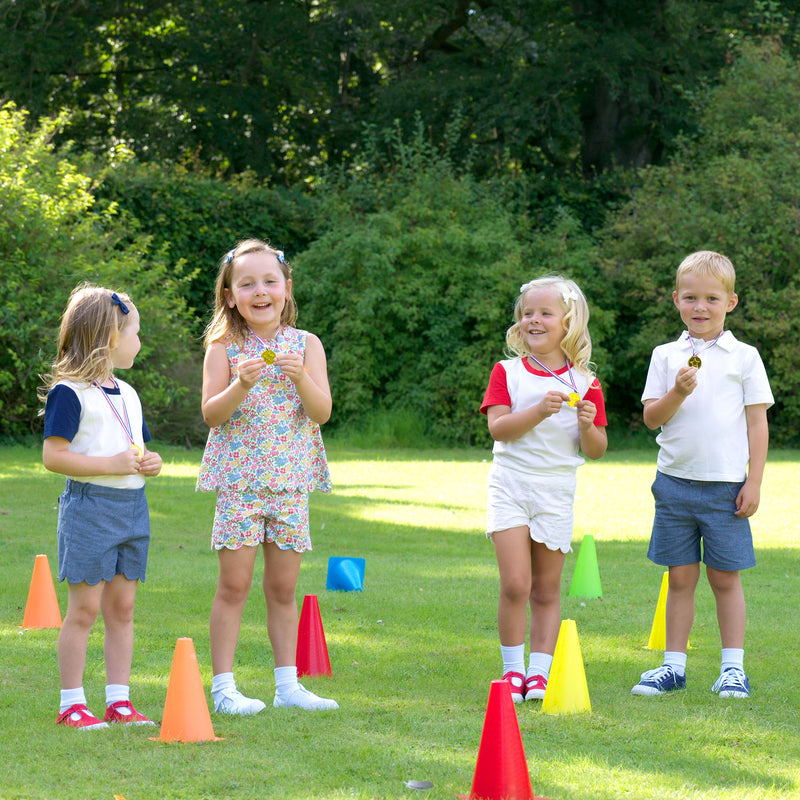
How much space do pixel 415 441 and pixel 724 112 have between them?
8687 mm

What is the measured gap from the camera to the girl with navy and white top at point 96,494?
4043 mm

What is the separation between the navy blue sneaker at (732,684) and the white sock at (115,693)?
2403mm

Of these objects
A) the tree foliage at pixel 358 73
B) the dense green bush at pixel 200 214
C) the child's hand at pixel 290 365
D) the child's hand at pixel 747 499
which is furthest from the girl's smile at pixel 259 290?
the tree foliage at pixel 358 73

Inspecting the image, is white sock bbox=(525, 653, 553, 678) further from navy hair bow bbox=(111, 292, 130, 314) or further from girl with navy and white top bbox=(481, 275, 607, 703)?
navy hair bow bbox=(111, 292, 130, 314)

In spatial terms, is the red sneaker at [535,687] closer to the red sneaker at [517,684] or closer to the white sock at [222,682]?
the red sneaker at [517,684]

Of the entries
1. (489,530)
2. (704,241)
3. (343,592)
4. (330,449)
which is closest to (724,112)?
(704,241)

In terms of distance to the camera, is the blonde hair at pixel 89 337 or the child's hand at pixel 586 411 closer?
the blonde hair at pixel 89 337

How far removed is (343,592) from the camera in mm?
6957

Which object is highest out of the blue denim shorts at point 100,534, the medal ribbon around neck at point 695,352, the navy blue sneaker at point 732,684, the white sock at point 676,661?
the medal ribbon around neck at point 695,352

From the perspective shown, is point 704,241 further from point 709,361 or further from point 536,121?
point 709,361

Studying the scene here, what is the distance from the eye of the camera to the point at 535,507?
4621 mm

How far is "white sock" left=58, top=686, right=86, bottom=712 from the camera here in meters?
4.05

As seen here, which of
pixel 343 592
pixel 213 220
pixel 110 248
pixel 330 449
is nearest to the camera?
pixel 343 592

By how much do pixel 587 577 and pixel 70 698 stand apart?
3755 mm
